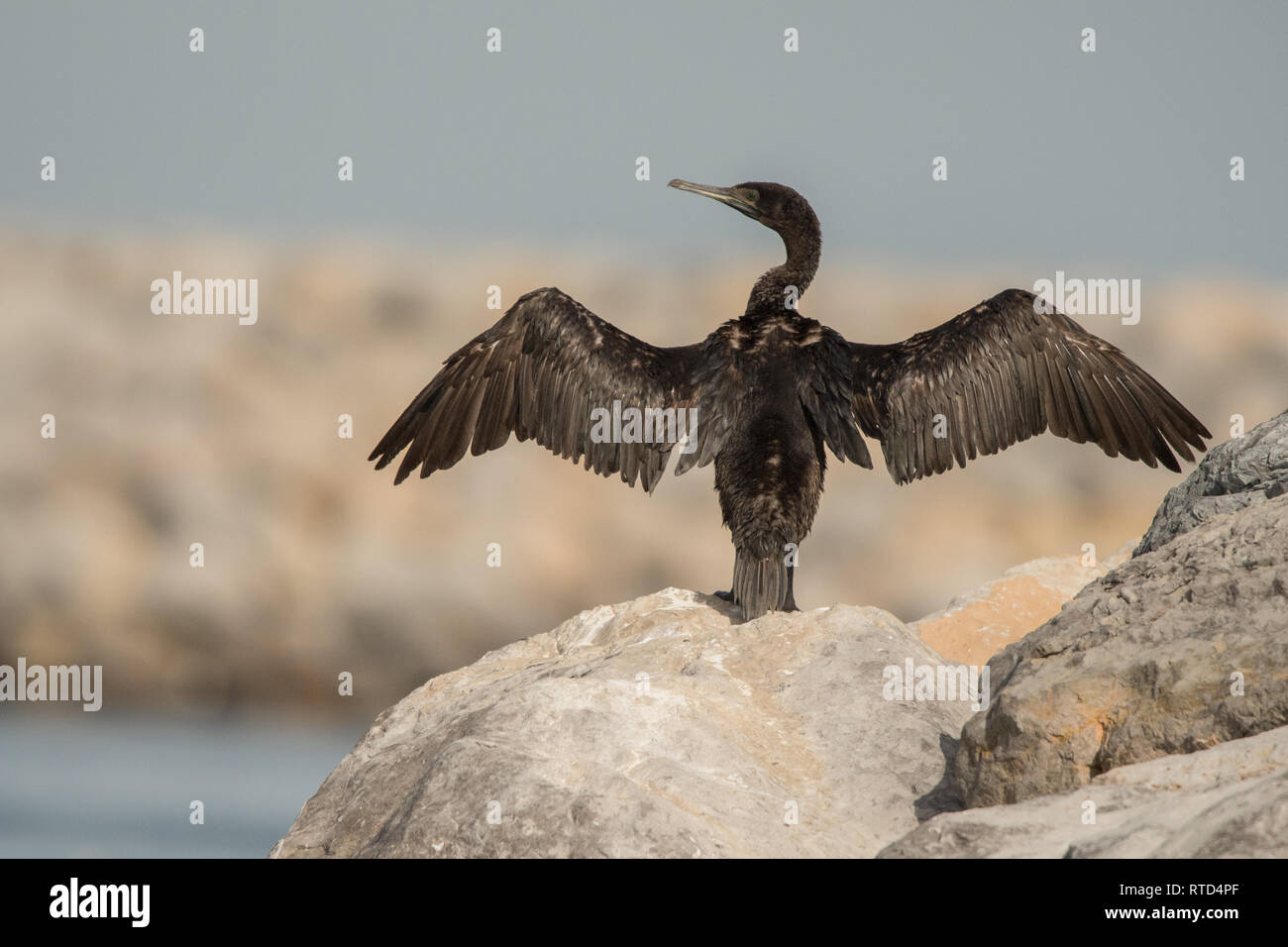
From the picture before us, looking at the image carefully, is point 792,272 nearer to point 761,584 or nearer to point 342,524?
point 761,584

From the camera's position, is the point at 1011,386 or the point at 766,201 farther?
the point at 766,201

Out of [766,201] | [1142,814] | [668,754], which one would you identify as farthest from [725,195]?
[1142,814]

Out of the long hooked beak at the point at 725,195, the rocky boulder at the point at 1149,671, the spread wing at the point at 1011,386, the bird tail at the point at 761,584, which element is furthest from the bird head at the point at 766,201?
the rocky boulder at the point at 1149,671

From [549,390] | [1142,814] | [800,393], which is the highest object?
[549,390]

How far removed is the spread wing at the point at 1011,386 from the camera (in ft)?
29.1

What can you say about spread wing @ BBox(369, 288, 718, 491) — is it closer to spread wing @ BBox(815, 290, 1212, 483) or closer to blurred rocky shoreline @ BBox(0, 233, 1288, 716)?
spread wing @ BBox(815, 290, 1212, 483)

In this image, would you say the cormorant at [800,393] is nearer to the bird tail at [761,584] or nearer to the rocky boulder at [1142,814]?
the bird tail at [761,584]

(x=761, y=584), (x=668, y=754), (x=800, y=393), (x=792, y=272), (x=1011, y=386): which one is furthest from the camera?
(x=792, y=272)

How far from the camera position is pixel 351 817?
6480mm

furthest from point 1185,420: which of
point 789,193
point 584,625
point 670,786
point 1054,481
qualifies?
point 1054,481

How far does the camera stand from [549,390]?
9.13m

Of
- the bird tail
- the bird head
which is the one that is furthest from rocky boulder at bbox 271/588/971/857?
the bird head

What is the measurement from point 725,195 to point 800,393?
85.6 inches

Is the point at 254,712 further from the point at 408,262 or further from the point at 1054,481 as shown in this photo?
the point at 1054,481
